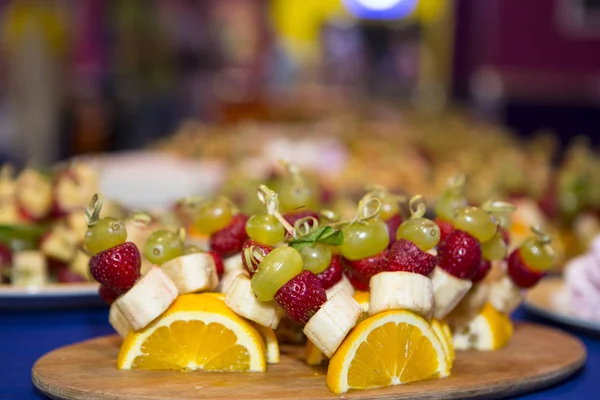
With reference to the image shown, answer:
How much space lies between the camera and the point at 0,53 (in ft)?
27.5

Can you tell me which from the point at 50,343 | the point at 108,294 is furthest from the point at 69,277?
Result: the point at 108,294

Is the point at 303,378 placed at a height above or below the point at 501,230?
below

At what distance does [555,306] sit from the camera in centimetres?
174

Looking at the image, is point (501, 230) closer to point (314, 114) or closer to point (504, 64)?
point (314, 114)

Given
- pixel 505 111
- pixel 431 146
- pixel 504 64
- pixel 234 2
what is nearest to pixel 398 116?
pixel 431 146

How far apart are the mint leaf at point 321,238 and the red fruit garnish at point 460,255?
0.51ft

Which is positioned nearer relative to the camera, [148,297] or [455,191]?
[148,297]

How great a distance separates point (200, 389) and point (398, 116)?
4949mm

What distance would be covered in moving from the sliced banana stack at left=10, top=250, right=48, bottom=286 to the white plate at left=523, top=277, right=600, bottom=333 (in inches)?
34.1

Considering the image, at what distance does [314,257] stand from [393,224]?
197mm

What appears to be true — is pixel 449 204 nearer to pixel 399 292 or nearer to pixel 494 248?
pixel 494 248

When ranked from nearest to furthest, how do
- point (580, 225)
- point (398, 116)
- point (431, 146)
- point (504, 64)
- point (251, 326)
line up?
point (251, 326) → point (580, 225) → point (431, 146) → point (398, 116) → point (504, 64)

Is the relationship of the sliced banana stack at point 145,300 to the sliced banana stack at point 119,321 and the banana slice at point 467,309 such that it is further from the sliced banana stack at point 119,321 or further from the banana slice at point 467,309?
the banana slice at point 467,309

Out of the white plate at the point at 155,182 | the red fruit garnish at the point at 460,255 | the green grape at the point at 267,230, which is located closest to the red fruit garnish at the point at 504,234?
the red fruit garnish at the point at 460,255
